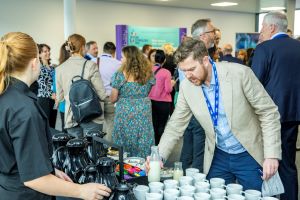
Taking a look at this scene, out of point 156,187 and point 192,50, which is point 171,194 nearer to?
point 156,187

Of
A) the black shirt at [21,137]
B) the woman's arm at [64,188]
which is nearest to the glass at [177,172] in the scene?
the woman's arm at [64,188]

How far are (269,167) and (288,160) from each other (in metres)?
1.15

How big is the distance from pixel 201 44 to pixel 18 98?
2.79ft

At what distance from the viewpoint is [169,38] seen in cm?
1036

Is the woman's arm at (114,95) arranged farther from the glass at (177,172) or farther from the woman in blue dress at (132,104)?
the glass at (177,172)

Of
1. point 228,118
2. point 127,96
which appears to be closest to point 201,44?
point 228,118

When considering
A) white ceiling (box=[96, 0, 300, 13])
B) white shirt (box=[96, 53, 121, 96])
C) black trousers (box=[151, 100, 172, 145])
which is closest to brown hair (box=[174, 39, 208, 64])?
white shirt (box=[96, 53, 121, 96])

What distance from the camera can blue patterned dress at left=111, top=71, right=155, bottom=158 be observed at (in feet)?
10.9

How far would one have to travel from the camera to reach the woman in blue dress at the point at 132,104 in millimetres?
3301

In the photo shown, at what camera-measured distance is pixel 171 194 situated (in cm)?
143

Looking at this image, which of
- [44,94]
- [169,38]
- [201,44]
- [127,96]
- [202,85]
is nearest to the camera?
[201,44]

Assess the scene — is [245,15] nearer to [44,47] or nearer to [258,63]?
[44,47]

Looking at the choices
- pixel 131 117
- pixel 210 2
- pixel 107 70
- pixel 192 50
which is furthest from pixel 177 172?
pixel 210 2

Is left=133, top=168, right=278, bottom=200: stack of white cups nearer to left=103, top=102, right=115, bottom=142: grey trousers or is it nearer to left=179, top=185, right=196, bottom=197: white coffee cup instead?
left=179, top=185, right=196, bottom=197: white coffee cup
